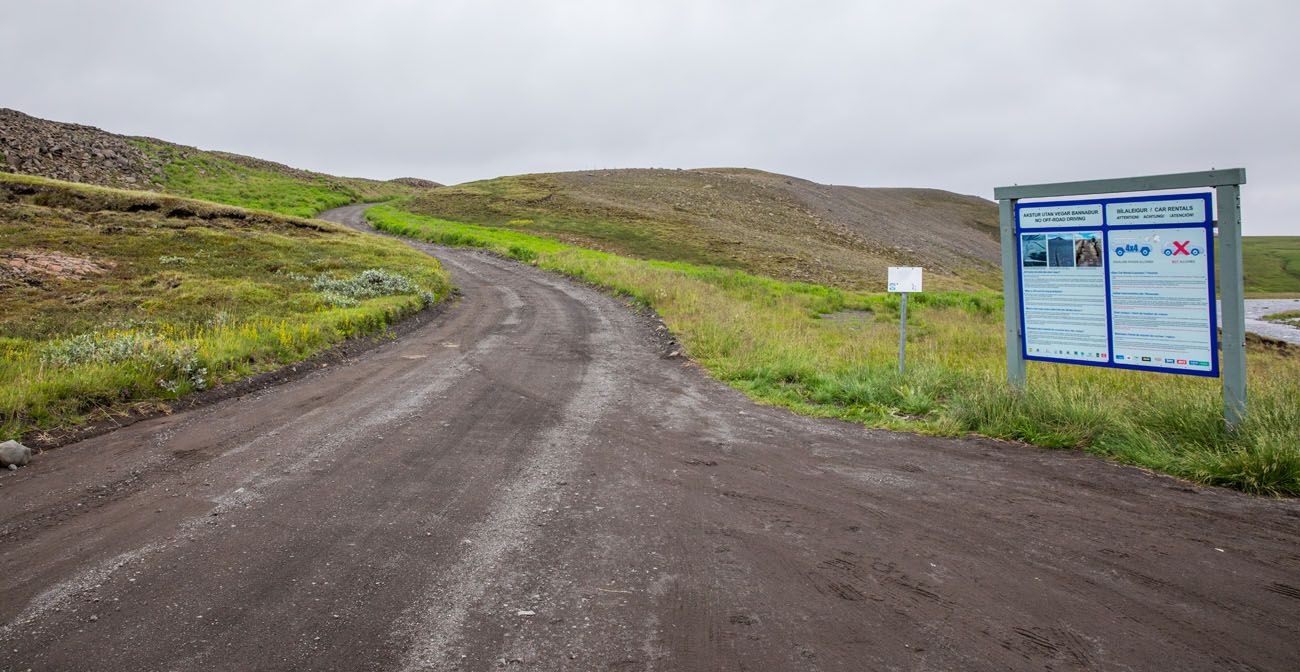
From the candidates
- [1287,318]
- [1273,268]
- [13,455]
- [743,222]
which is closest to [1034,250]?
[13,455]

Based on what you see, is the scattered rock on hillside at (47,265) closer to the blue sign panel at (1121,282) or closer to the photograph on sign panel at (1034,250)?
the photograph on sign panel at (1034,250)

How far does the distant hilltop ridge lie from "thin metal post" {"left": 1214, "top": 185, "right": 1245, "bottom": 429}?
177 ft

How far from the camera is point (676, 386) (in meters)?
10.9

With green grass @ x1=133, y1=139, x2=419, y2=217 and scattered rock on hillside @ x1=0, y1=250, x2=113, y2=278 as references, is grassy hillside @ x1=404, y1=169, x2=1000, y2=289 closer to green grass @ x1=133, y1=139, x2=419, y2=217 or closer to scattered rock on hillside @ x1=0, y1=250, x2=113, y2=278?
green grass @ x1=133, y1=139, x2=419, y2=217

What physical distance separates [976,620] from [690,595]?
1592 mm

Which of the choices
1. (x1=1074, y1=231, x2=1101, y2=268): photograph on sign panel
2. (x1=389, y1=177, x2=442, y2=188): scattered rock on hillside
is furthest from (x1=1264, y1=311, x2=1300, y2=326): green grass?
(x1=389, y1=177, x2=442, y2=188): scattered rock on hillside

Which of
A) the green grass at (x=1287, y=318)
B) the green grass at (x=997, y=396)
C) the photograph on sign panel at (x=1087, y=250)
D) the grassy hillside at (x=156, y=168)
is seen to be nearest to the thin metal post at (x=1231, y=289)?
the green grass at (x=997, y=396)

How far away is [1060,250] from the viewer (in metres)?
8.16

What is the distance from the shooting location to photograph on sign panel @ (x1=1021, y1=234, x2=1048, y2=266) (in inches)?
328

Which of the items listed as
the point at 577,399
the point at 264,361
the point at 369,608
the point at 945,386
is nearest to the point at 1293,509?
the point at 945,386

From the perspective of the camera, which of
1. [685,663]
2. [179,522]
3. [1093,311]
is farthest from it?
[1093,311]

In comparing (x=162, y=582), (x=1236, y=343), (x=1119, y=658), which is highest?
(x=1236, y=343)

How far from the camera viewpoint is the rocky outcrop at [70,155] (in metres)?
42.5

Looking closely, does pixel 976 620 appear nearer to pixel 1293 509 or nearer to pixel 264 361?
Result: pixel 1293 509
